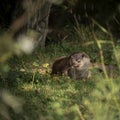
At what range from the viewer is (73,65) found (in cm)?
1086

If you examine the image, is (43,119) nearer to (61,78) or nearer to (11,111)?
(11,111)

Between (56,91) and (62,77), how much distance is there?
4.57ft

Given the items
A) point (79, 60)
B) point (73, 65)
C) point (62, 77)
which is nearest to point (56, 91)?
point (62, 77)

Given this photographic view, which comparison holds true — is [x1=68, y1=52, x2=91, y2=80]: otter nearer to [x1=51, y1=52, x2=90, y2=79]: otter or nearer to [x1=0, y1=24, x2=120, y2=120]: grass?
[x1=51, y1=52, x2=90, y2=79]: otter

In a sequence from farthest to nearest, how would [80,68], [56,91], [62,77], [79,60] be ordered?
[80,68], [79,60], [62,77], [56,91]

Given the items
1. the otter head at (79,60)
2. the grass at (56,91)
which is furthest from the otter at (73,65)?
the grass at (56,91)

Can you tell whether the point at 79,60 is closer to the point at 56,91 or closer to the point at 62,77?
the point at 62,77

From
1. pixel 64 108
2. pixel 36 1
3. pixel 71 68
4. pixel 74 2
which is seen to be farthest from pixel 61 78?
pixel 74 2

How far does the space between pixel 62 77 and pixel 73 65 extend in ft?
2.19

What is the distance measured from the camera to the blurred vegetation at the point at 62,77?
517 centimetres

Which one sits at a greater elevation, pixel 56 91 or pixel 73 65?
pixel 56 91

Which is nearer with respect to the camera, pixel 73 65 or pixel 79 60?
pixel 79 60

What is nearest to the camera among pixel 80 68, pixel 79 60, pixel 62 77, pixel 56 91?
pixel 56 91

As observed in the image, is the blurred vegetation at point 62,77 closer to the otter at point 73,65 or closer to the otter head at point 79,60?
the otter at point 73,65
